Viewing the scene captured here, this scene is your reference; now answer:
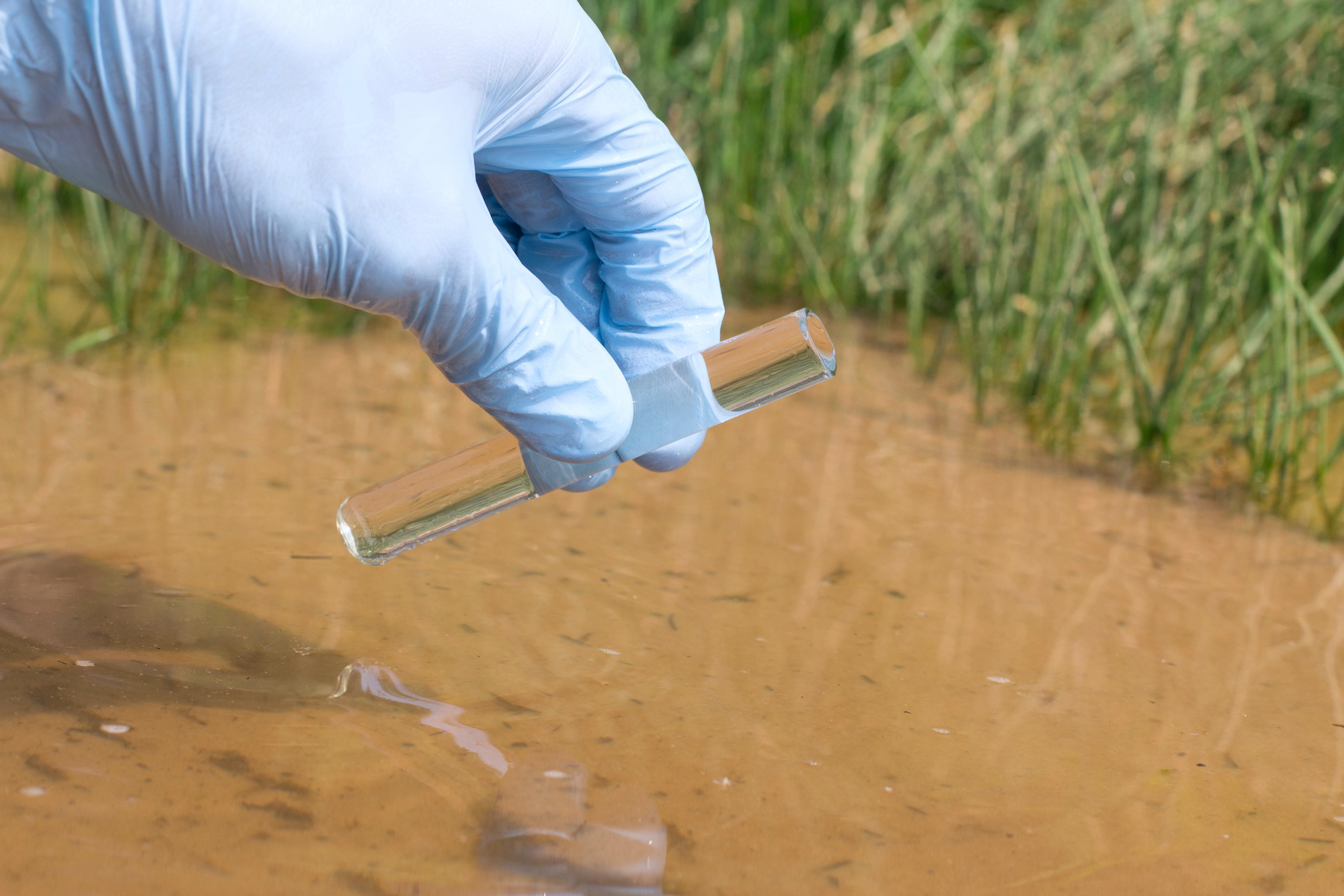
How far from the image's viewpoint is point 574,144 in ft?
2.70

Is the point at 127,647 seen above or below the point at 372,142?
below

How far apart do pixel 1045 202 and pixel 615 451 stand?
1.17 m

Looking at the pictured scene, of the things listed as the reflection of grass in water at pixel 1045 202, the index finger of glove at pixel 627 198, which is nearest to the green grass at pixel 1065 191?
the reflection of grass in water at pixel 1045 202

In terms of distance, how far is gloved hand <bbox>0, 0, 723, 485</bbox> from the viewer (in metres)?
0.62

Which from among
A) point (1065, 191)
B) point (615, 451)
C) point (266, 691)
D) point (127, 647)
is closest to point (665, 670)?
point (615, 451)

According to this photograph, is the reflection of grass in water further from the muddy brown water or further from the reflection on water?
the reflection on water

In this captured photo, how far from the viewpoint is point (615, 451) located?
0.84 metres

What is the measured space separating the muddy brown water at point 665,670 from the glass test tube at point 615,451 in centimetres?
9

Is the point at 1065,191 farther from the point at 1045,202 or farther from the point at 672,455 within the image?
the point at 672,455

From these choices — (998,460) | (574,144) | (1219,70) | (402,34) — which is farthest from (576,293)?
(1219,70)

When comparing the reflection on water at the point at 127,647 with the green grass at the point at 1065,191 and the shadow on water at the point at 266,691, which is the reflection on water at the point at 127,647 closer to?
the shadow on water at the point at 266,691

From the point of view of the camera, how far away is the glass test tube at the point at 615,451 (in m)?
0.77

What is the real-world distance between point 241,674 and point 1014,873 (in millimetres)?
534

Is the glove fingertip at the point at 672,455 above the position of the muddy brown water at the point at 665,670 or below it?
above
